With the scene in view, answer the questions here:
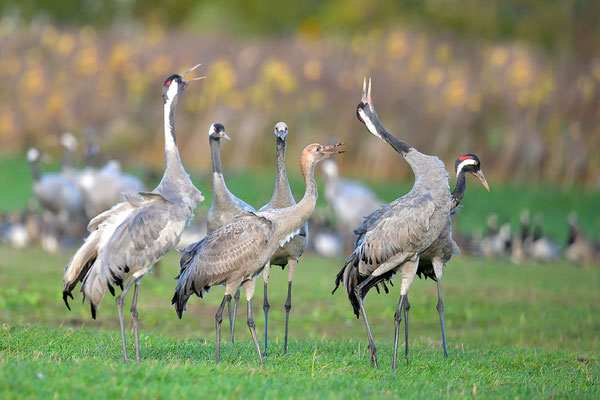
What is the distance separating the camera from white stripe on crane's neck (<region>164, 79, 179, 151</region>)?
27.7 feet

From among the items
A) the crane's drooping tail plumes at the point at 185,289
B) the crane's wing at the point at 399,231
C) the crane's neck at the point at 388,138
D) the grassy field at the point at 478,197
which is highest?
the crane's neck at the point at 388,138

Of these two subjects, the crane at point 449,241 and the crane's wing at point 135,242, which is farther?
the crane at point 449,241

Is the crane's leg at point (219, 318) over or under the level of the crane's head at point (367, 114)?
under

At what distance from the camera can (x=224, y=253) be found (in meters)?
7.50

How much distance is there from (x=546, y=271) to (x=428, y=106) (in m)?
11.3

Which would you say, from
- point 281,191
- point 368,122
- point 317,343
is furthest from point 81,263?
point 368,122

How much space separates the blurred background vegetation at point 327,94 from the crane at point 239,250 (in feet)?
59.5

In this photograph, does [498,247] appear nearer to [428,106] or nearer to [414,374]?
[428,106]

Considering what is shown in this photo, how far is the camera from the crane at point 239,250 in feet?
24.6

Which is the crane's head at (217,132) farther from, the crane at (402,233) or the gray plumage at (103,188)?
the gray plumage at (103,188)

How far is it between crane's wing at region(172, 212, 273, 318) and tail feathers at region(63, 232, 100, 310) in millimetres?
833

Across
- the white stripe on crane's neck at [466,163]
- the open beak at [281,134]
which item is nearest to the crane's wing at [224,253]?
the open beak at [281,134]

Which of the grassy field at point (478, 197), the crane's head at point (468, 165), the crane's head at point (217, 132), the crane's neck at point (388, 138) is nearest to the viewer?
the crane's neck at point (388, 138)

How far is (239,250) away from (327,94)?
2102 centimetres
